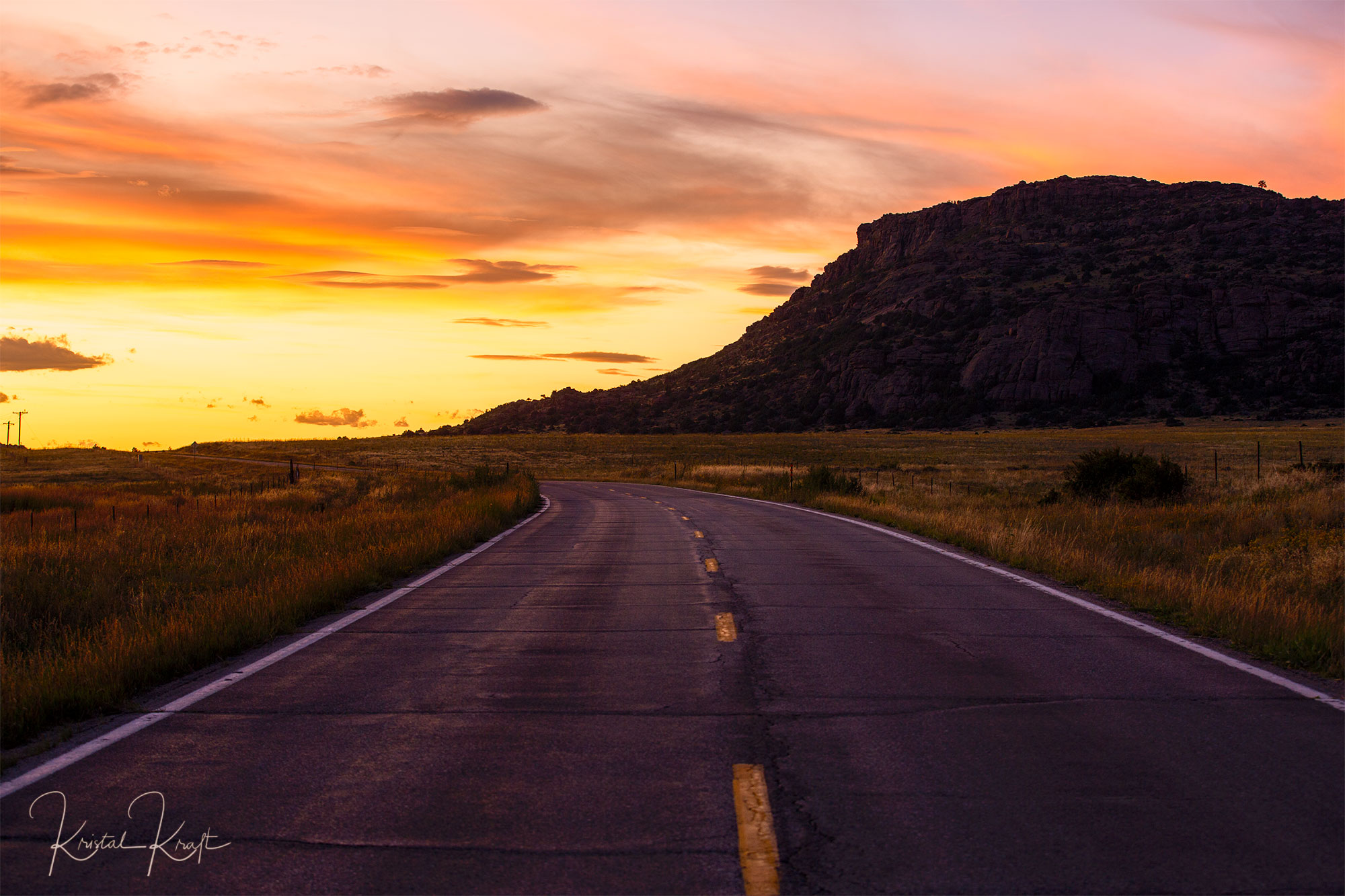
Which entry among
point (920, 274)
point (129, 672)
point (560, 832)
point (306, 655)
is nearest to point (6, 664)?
point (129, 672)

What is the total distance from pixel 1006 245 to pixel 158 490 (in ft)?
447

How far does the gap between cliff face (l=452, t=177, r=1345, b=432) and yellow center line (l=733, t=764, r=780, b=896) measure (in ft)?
401

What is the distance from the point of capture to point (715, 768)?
5.20m

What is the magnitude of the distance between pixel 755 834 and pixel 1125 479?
961 inches

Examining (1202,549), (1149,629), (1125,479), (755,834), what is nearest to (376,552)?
(1149,629)

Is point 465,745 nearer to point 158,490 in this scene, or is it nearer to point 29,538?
point 29,538

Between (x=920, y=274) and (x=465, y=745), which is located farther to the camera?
(x=920, y=274)

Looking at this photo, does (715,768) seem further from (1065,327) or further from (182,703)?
(1065,327)

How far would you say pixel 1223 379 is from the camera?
120 meters

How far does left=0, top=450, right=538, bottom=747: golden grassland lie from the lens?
7.27m

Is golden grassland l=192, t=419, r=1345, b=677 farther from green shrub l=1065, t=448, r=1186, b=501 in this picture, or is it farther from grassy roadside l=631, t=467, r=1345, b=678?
green shrub l=1065, t=448, r=1186, b=501
